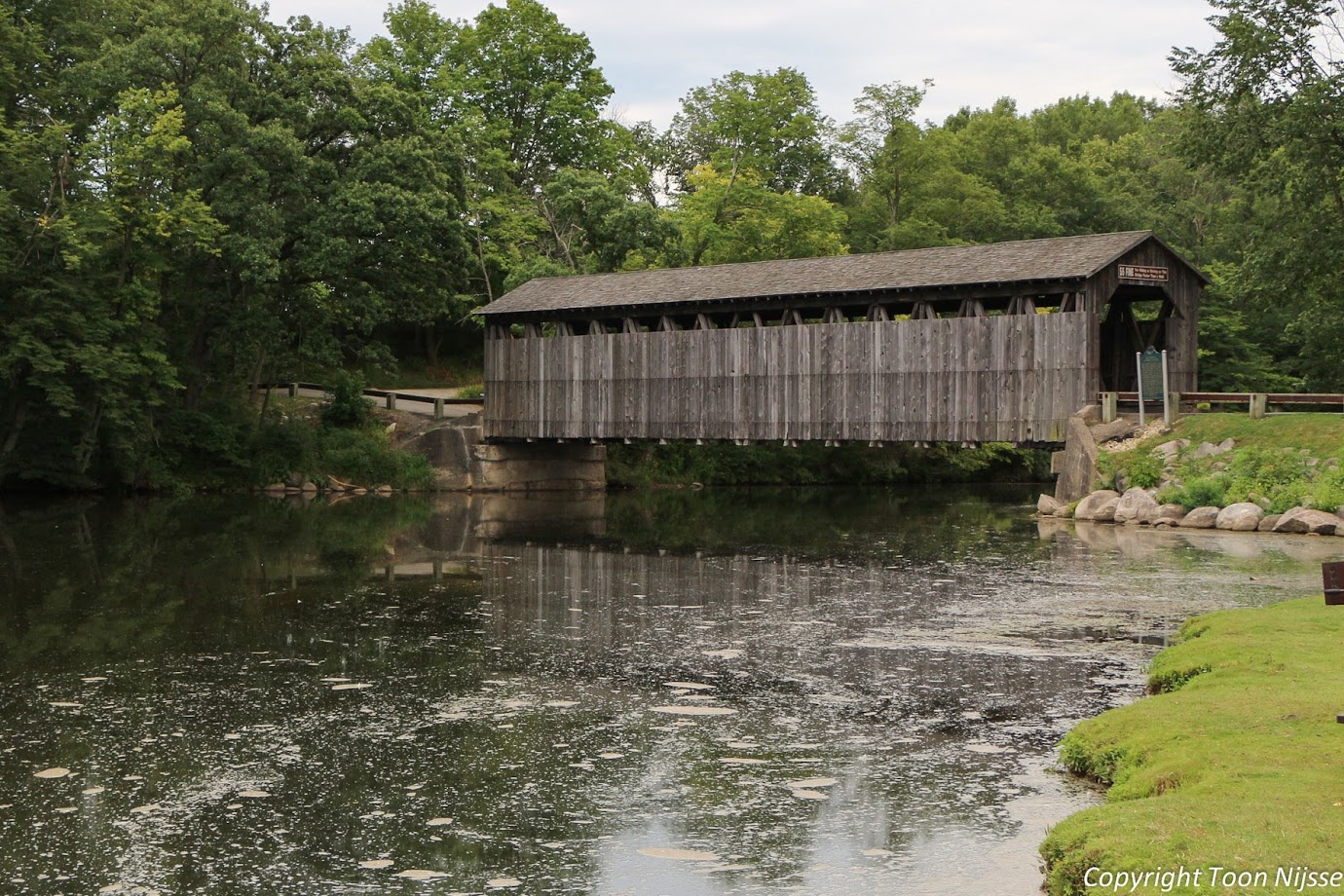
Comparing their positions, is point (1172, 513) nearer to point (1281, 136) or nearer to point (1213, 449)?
point (1213, 449)

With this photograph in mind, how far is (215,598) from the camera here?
651 inches

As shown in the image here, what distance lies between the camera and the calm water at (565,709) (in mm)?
7117

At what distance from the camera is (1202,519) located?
25.3 metres

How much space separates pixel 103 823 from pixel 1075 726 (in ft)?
19.9

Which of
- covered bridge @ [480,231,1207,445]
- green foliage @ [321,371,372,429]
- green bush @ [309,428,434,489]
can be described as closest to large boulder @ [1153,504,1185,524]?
covered bridge @ [480,231,1207,445]

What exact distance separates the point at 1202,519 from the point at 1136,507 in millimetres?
1289

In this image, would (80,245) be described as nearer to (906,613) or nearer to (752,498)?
(752,498)

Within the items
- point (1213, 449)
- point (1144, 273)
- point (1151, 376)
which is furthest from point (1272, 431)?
point (1144, 273)

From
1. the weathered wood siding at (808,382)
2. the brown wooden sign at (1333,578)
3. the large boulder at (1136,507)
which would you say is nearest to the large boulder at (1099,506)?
the large boulder at (1136,507)

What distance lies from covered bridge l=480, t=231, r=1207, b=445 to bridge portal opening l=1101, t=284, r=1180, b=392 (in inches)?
2.1

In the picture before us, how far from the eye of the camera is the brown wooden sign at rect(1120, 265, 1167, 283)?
28812mm

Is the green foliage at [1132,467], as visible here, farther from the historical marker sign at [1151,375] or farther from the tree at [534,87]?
the tree at [534,87]

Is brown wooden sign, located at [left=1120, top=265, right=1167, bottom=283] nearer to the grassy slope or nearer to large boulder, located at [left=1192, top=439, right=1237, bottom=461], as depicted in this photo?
the grassy slope

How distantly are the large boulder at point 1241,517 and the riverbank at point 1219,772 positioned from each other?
45.8 feet
